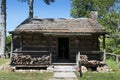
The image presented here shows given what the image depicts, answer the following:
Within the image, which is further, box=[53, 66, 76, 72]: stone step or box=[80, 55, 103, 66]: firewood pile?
box=[80, 55, 103, 66]: firewood pile

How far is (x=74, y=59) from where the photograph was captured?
25.6 metres

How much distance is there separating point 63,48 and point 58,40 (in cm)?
87

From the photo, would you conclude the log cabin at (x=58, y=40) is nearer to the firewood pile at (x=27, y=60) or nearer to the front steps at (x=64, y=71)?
the firewood pile at (x=27, y=60)

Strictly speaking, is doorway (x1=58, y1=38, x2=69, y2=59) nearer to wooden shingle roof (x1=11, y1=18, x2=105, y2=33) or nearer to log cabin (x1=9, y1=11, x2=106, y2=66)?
log cabin (x1=9, y1=11, x2=106, y2=66)

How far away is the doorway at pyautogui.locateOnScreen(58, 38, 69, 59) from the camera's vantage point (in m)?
26.5

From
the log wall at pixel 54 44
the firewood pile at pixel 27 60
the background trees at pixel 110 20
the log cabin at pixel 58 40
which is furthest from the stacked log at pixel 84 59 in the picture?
the background trees at pixel 110 20

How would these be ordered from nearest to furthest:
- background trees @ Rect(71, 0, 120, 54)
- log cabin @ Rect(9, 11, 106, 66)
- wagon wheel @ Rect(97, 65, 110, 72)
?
1. wagon wheel @ Rect(97, 65, 110, 72)
2. log cabin @ Rect(9, 11, 106, 66)
3. background trees @ Rect(71, 0, 120, 54)

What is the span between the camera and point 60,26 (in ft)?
85.1

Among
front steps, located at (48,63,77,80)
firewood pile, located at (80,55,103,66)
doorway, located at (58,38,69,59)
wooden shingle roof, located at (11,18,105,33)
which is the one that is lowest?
front steps, located at (48,63,77,80)

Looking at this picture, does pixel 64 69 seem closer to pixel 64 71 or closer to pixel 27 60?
pixel 64 71

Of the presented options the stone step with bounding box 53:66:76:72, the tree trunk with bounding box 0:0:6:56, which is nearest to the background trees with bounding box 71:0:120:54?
the tree trunk with bounding box 0:0:6:56

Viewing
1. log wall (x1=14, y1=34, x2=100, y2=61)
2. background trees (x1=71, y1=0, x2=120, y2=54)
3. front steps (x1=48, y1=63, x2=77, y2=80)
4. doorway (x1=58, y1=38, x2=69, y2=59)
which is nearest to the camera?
front steps (x1=48, y1=63, x2=77, y2=80)

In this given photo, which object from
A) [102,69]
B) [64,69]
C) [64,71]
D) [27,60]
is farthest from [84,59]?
[27,60]

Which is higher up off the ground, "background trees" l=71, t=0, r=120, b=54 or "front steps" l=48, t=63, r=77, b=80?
"background trees" l=71, t=0, r=120, b=54
